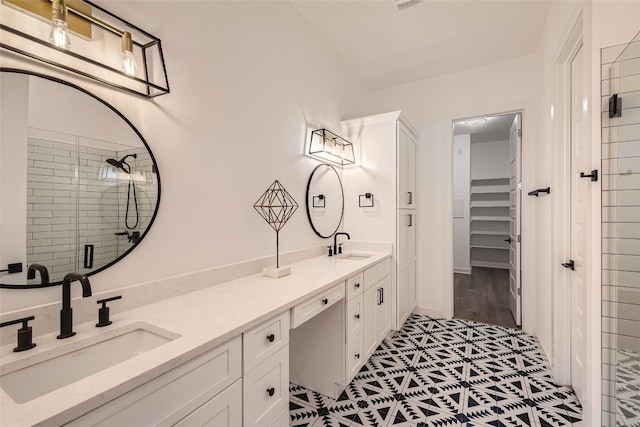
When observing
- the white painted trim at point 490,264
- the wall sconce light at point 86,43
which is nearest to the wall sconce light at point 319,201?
the wall sconce light at point 86,43

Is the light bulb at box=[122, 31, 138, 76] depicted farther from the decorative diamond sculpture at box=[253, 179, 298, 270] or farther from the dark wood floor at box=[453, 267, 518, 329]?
the dark wood floor at box=[453, 267, 518, 329]

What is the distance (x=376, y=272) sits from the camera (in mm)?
2367

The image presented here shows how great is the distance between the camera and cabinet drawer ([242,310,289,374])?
42.2 inches

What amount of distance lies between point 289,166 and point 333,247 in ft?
3.12

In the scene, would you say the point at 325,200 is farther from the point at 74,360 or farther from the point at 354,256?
the point at 74,360

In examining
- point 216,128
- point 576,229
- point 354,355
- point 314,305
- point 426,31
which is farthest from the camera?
point 426,31

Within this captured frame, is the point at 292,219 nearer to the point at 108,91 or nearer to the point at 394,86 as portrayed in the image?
the point at 108,91

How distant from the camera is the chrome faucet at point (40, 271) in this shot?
95 centimetres

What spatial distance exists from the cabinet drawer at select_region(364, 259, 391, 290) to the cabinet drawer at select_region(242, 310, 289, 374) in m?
1.01

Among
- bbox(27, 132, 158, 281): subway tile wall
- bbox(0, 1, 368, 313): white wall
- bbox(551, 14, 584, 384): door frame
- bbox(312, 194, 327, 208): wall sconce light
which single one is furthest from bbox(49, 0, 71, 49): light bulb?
bbox(551, 14, 584, 384): door frame

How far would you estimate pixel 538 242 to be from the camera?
112 inches

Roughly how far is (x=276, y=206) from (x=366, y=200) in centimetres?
121

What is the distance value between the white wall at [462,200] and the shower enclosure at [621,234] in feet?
14.9

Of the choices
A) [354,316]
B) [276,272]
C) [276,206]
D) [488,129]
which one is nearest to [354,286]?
[354,316]
